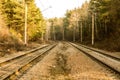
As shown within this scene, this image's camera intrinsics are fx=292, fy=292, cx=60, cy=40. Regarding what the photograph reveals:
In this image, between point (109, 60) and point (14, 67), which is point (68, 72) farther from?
point (109, 60)

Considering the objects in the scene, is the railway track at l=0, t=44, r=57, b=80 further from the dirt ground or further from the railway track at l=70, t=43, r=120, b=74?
the railway track at l=70, t=43, r=120, b=74

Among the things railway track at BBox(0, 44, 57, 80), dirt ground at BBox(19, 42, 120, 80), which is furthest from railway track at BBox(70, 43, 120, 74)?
railway track at BBox(0, 44, 57, 80)

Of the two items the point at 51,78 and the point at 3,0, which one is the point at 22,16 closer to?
the point at 3,0

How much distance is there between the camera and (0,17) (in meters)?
48.9

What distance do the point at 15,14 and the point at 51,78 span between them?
45.7m

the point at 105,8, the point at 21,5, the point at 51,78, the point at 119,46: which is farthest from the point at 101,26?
the point at 51,78

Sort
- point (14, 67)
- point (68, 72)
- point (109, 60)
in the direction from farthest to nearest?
point (109, 60)
point (14, 67)
point (68, 72)

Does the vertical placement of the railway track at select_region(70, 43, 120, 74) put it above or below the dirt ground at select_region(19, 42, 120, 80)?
below

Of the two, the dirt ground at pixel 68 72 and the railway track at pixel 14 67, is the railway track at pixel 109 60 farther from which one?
the railway track at pixel 14 67

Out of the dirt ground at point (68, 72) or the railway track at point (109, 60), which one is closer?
the dirt ground at point (68, 72)

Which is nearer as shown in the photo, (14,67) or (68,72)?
(68,72)

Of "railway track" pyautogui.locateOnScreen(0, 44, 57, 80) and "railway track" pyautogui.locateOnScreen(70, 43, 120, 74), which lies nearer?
"railway track" pyautogui.locateOnScreen(0, 44, 57, 80)

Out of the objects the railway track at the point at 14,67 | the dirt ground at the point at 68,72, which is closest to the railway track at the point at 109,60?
the dirt ground at the point at 68,72

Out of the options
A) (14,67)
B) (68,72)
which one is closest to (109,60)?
(68,72)
